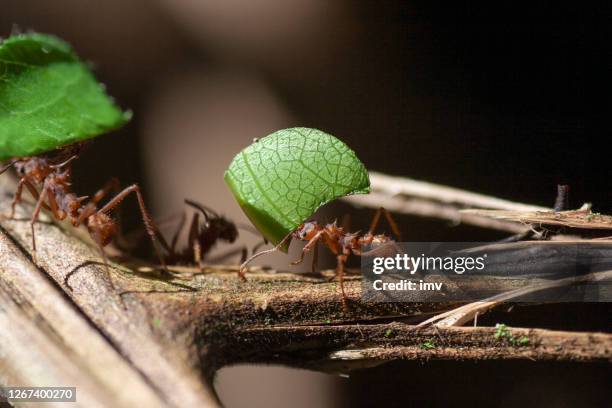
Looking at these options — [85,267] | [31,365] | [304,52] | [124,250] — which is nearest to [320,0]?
[304,52]

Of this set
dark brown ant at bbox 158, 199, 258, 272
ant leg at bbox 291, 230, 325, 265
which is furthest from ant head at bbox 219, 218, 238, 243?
ant leg at bbox 291, 230, 325, 265

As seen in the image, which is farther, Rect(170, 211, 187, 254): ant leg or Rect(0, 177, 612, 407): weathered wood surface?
Rect(170, 211, 187, 254): ant leg

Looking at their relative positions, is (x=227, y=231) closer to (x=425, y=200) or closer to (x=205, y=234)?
(x=205, y=234)

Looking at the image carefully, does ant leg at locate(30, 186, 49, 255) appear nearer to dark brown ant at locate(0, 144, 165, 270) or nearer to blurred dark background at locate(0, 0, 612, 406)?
dark brown ant at locate(0, 144, 165, 270)

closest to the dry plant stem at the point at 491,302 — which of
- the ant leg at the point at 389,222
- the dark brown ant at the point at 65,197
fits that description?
the ant leg at the point at 389,222

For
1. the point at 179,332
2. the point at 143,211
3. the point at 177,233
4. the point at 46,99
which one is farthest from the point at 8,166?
the point at 179,332
